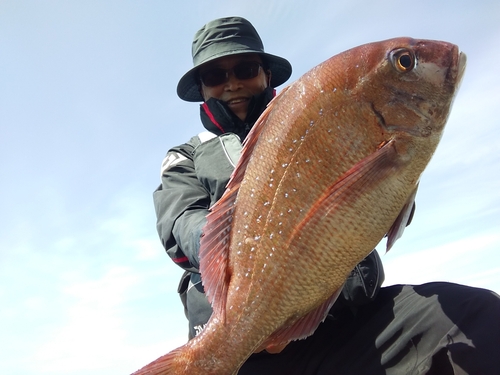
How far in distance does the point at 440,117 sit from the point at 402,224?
1.87ft

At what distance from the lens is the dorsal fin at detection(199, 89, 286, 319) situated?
2311 millimetres

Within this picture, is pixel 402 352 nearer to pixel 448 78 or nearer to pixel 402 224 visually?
pixel 402 224

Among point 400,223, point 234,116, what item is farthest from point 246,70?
point 400,223

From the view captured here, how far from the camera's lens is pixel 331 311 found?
10.8 ft

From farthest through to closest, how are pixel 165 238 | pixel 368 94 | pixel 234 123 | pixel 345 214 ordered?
pixel 234 123 < pixel 165 238 < pixel 368 94 < pixel 345 214

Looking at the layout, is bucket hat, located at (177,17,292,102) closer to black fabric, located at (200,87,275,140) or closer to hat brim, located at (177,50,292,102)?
hat brim, located at (177,50,292,102)

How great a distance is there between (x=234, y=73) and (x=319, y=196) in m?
2.45

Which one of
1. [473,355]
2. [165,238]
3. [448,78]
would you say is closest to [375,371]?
[473,355]

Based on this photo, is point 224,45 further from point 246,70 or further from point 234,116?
point 234,116

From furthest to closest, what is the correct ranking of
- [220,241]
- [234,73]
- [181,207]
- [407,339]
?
1. [234,73]
2. [181,207]
3. [407,339]
4. [220,241]

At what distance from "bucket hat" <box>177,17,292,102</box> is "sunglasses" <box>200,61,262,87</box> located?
0.14 meters

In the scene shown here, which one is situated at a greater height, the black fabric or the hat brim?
the hat brim

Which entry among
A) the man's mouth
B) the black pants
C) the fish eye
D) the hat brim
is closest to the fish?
the fish eye

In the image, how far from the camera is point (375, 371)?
10.1 feet
